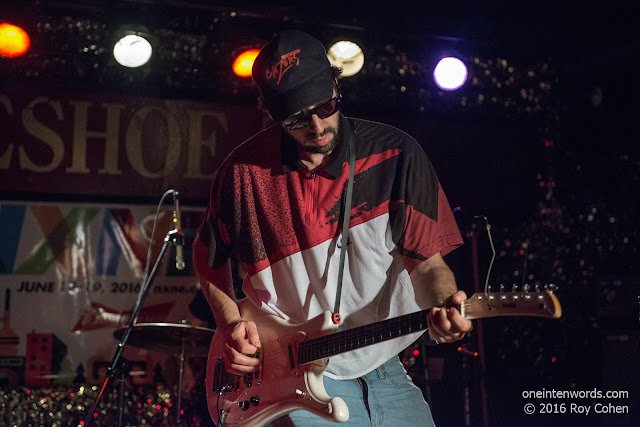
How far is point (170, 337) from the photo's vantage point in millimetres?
4660

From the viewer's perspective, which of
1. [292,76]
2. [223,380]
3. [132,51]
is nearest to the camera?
[292,76]

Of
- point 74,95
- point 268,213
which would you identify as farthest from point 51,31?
point 268,213

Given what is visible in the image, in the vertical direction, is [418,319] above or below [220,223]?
below

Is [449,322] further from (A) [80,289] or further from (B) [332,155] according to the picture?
(A) [80,289]

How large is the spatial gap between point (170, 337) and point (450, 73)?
3.51 m

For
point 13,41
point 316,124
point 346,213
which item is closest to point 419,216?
point 346,213

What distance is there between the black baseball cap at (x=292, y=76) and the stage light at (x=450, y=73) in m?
3.73

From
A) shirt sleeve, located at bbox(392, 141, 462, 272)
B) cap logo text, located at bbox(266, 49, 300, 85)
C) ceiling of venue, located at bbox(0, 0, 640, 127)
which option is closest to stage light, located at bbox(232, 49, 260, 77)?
ceiling of venue, located at bbox(0, 0, 640, 127)

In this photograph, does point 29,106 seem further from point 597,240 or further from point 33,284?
point 597,240

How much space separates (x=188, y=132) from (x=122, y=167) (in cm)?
67

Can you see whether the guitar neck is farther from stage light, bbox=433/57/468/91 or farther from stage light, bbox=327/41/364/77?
stage light, bbox=433/57/468/91

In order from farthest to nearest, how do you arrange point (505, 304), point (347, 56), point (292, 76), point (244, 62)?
point (347, 56)
point (244, 62)
point (292, 76)
point (505, 304)

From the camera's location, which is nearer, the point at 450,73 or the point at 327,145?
the point at 327,145

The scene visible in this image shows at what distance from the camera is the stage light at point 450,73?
604 centimetres
